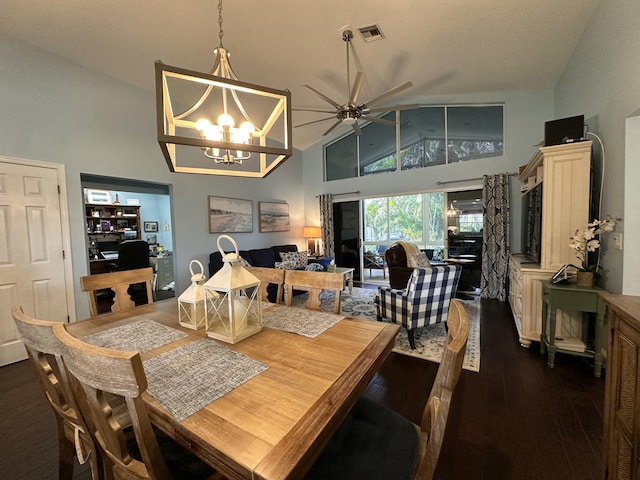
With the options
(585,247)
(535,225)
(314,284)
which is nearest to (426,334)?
(585,247)

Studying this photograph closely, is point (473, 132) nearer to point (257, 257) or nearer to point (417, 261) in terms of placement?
point (417, 261)

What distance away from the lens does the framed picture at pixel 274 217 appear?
18.5 ft

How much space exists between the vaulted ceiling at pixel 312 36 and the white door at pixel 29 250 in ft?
4.69

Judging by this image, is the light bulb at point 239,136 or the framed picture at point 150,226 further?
the framed picture at point 150,226

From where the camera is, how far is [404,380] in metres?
2.24

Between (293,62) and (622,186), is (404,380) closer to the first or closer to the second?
(622,186)

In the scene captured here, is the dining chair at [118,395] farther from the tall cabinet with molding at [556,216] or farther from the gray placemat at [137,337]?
the tall cabinet with molding at [556,216]

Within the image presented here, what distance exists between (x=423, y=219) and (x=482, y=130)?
75.1 inches

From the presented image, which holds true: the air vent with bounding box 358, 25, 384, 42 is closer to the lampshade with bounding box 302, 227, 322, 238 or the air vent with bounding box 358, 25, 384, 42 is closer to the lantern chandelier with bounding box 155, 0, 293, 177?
the lantern chandelier with bounding box 155, 0, 293, 177

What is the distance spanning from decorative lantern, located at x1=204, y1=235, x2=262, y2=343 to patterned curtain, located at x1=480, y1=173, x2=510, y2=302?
4.52m

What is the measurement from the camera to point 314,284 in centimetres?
174

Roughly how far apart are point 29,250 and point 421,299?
13.4 feet

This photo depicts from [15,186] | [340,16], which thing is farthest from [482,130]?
[15,186]

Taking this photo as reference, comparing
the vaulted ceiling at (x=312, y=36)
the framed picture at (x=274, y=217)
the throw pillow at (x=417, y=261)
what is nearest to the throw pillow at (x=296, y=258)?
the framed picture at (x=274, y=217)
